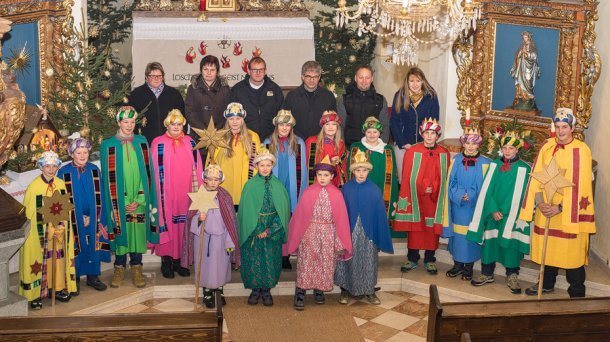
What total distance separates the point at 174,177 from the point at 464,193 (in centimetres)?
321

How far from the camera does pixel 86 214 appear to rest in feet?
35.1

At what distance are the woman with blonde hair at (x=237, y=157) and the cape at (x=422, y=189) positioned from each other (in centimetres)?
178

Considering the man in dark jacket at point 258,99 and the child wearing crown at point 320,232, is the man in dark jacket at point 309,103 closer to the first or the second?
the man in dark jacket at point 258,99

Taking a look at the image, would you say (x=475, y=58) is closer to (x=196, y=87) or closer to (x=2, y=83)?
(x=196, y=87)

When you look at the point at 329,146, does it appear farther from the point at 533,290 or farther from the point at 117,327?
the point at 117,327

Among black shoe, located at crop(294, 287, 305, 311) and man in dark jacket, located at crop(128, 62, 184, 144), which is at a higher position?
man in dark jacket, located at crop(128, 62, 184, 144)

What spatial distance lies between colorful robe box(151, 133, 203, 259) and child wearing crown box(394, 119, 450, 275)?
2.37 m

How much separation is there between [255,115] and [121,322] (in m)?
4.81

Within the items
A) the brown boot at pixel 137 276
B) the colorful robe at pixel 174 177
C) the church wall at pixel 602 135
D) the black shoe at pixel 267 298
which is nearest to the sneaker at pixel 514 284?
the church wall at pixel 602 135

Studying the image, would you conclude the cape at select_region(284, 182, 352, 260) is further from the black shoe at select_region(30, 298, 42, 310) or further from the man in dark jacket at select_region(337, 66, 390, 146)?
the black shoe at select_region(30, 298, 42, 310)

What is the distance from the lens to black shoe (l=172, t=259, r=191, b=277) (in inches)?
Result: 454

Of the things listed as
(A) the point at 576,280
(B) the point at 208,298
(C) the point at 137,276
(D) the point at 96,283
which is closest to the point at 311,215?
(B) the point at 208,298

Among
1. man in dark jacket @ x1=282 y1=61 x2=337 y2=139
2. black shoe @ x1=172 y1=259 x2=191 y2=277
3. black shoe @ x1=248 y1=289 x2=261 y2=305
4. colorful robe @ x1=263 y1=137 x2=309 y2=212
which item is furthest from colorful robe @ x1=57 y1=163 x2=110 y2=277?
man in dark jacket @ x1=282 y1=61 x2=337 y2=139

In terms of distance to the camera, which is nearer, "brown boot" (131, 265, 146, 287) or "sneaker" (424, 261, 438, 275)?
"brown boot" (131, 265, 146, 287)
